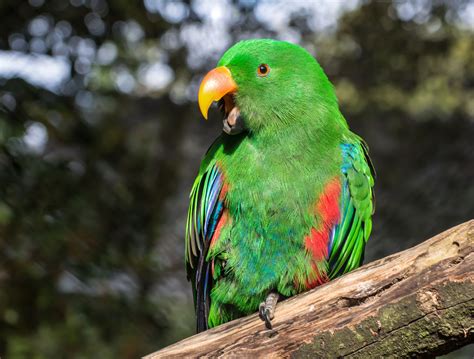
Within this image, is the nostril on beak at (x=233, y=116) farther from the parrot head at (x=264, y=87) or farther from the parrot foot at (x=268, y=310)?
the parrot foot at (x=268, y=310)

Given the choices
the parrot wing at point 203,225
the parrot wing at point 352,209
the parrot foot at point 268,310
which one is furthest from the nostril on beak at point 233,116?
the parrot foot at point 268,310

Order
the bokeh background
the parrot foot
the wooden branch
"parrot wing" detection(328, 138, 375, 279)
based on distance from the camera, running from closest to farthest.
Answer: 1. the wooden branch
2. the parrot foot
3. "parrot wing" detection(328, 138, 375, 279)
4. the bokeh background

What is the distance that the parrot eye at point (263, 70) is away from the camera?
267 centimetres

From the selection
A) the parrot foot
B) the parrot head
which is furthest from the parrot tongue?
the parrot foot

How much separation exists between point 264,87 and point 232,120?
19 cm

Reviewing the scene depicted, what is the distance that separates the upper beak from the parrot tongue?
0.08 metres

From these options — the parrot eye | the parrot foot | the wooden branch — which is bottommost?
the wooden branch

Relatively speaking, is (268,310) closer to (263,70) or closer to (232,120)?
(232,120)

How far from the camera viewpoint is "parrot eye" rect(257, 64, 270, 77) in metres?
2.67

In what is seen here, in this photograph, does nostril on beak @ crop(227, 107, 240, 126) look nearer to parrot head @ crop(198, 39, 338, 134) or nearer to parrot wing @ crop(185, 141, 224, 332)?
parrot head @ crop(198, 39, 338, 134)

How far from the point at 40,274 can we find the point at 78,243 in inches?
10.9

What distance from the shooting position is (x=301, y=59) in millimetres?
2729

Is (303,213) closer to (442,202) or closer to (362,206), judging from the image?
(362,206)

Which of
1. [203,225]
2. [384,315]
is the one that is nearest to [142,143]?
[203,225]
